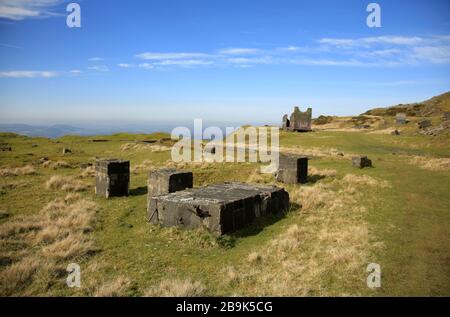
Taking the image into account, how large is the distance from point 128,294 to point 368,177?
1369 cm

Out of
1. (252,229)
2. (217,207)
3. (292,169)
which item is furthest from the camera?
(292,169)

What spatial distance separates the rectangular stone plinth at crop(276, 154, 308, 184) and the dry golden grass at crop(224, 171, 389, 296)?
3515mm

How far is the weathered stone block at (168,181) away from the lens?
45.6 feet

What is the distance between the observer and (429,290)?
265 inches

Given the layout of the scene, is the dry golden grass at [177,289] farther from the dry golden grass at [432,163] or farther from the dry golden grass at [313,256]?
the dry golden grass at [432,163]

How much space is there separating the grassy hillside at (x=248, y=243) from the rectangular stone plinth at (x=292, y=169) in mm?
482

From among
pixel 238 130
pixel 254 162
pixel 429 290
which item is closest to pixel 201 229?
pixel 429 290

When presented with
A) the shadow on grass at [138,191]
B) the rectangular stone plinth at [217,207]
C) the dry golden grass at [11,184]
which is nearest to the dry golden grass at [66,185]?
the dry golden grass at [11,184]

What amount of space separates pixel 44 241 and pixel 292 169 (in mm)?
11055

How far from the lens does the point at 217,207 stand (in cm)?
1029

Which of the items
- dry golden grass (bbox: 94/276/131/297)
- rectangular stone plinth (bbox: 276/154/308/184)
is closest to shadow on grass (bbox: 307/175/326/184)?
rectangular stone plinth (bbox: 276/154/308/184)

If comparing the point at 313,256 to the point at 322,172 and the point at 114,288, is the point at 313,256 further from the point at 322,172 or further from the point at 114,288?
the point at 322,172

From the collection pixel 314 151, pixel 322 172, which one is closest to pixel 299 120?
pixel 314 151

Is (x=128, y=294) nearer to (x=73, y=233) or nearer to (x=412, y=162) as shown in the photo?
(x=73, y=233)
